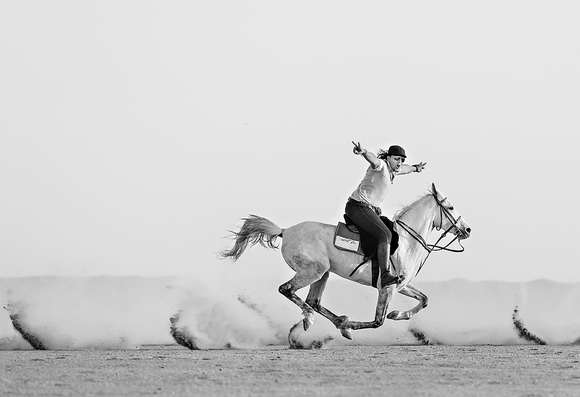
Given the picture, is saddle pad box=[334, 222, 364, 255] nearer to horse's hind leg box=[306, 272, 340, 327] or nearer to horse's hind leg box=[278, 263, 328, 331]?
horse's hind leg box=[278, 263, 328, 331]

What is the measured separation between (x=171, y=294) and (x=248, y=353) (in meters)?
4.18

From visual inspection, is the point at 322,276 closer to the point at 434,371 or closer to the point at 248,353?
the point at 248,353

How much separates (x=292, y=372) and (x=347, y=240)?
4695mm

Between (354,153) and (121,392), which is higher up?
(354,153)

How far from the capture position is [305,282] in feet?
57.8

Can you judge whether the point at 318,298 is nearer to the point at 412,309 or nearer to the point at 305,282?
the point at 305,282

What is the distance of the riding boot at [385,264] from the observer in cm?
1701

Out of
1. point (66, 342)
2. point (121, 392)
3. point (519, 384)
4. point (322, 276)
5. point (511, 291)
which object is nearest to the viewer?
point (121, 392)

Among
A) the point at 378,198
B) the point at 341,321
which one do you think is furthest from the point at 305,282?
A: the point at 378,198

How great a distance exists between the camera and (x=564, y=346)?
20.1 m

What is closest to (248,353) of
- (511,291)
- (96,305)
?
(96,305)

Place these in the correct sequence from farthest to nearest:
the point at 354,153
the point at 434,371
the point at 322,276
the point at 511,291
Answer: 1. the point at 511,291
2. the point at 322,276
3. the point at 354,153
4. the point at 434,371

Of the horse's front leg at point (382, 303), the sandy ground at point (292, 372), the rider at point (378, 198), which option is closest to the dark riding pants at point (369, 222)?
the rider at point (378, 198)

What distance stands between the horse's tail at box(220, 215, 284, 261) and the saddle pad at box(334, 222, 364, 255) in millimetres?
1240
